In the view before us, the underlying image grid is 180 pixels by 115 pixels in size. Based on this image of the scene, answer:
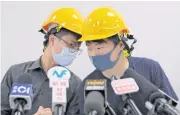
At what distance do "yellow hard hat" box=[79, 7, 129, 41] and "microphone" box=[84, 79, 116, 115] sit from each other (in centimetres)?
42

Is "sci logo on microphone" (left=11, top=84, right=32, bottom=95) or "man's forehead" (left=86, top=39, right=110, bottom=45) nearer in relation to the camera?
"sci logo on microphone" (left=11, top=84, right=32, bottom=95)

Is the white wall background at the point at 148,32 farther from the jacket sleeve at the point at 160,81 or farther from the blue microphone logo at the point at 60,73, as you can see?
the blue microphone logo at the point at 60,73

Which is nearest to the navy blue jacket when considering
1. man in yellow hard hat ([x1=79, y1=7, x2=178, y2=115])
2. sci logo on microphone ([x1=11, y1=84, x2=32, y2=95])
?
man in yellow hard hat ([x1=79, y1=7, x2=178, y2=115])

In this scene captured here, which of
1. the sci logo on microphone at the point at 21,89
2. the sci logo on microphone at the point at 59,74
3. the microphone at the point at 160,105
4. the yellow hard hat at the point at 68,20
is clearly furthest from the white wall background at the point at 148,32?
the microphone at the point at 160,105

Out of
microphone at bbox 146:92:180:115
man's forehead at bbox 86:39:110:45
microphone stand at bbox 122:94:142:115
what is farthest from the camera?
man's forehead at bbox 86:39:110:45

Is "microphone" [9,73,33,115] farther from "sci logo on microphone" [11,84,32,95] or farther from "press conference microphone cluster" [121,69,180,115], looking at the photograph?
"press conference microphone cluster" [121,69,180,115]

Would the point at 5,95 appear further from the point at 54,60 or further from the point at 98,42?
the point at 98,42

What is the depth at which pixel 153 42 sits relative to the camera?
1.64 m

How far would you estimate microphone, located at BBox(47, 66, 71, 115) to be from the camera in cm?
87

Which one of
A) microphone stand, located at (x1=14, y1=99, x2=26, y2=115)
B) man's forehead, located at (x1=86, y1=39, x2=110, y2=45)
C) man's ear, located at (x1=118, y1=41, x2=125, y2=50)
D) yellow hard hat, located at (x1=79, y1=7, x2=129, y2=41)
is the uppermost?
yellow hard hat, located at (x1=79, y1=7, x2=129, y2=41)

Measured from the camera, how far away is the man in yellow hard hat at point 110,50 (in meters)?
1.24

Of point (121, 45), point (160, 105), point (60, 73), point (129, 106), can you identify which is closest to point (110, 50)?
point (121, 45)

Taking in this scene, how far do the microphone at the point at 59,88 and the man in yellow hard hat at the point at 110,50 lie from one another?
27cm

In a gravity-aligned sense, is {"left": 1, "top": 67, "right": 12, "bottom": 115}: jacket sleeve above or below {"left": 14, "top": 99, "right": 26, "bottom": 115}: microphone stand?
below
